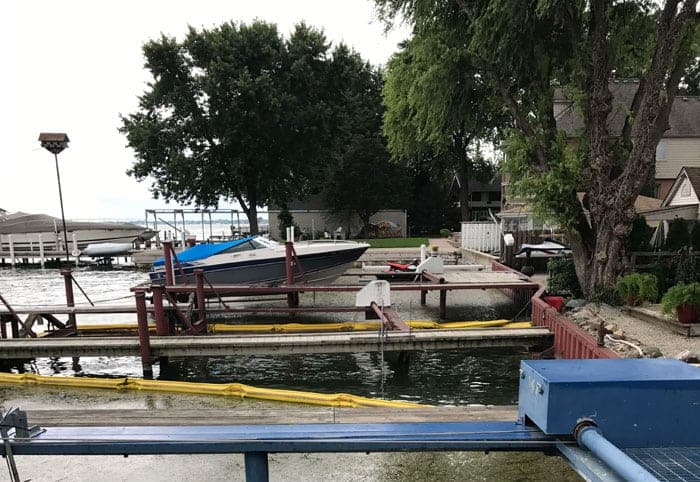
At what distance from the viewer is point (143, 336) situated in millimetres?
8500

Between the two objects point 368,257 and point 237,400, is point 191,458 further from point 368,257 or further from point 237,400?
point 368,257

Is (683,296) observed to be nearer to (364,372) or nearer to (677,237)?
(677,237)

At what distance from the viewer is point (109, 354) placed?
8.84 m


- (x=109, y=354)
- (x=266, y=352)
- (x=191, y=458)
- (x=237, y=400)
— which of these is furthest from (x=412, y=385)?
(x=109, y=354)

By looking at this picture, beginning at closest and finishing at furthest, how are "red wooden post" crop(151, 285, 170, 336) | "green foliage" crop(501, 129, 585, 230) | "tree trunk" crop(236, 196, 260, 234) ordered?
"red wooden post" crop(151, 285, 170, 336) < "green foliage" crop(501, 129, 585, 230) < "tree trunk" crop(236, 196, 260, 234)

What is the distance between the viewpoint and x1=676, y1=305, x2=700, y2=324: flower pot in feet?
25.7

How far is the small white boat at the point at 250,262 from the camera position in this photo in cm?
1416

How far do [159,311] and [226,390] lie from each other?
3.64 meters

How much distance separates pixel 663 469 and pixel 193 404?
580 cm

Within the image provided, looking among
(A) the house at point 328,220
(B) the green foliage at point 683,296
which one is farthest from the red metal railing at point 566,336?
(A) the house at point 328,220

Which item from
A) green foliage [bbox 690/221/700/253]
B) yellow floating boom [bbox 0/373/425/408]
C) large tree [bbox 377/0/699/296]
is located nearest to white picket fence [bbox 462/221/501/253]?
green foliage [bbox 690/221/700/253]

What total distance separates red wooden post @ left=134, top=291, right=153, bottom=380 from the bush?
10410 millimetres

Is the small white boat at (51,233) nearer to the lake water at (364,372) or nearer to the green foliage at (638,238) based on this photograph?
the lake water at (364,372)

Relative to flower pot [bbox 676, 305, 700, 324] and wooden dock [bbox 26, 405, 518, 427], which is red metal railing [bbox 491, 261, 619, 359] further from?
wooden dock [bbox 26, 405, 518, 427]
